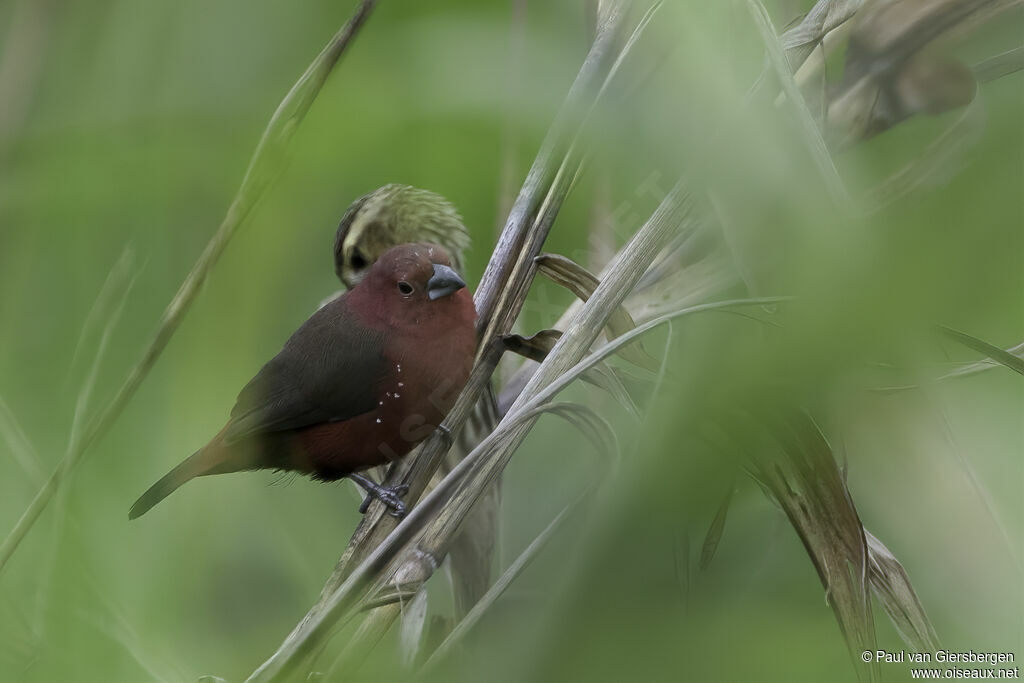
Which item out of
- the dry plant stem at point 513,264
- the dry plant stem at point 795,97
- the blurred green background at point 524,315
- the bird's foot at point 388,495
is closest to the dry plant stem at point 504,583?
the blurred green background at point 524,315

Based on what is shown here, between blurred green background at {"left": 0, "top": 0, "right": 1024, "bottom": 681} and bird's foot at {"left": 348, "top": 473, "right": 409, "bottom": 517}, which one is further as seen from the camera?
bird's foot at {"left": 348, "top": 473, "right": 409, "bottom": 517}

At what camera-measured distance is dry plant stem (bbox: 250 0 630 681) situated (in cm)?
139

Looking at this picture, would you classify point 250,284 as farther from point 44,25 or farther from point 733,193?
point 733,193

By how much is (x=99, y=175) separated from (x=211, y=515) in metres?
0.54

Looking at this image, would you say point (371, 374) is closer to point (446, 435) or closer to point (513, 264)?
point (446, 435)

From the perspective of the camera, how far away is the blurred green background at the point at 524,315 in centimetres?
44

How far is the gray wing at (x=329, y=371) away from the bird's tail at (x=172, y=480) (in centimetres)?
81

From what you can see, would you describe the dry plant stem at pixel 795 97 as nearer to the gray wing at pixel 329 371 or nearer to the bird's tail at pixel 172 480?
the bird's tail at pixel 172 480

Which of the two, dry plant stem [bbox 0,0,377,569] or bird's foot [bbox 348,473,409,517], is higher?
dry plant stem [bbox 0,0,377,569]

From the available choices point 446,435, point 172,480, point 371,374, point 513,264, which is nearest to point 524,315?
point 513,264

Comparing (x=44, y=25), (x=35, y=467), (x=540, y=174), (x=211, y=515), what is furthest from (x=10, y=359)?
(x=540, y=174)

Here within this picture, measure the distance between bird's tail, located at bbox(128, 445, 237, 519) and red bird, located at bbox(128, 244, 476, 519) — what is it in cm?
62

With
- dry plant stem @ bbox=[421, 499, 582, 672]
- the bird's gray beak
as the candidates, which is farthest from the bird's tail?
the bird's gray beak

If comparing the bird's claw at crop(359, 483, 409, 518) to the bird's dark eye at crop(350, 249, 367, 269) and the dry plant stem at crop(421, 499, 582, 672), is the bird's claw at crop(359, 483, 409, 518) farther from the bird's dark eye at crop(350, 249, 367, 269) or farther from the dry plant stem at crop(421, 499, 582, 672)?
the dry plant stem at crop(421, 499, 582, 672)
